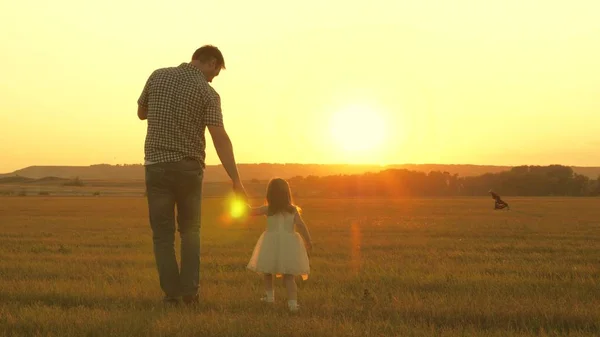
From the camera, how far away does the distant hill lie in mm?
154000

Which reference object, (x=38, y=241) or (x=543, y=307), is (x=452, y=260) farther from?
(x=38, y=241)

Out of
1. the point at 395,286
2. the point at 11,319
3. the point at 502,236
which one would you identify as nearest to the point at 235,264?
the point at 395,286

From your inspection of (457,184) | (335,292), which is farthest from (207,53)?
(457,184)

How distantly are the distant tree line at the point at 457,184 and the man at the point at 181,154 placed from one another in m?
73.3

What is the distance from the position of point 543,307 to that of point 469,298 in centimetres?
72

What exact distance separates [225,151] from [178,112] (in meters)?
0.57

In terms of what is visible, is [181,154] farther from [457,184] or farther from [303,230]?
[457,184]

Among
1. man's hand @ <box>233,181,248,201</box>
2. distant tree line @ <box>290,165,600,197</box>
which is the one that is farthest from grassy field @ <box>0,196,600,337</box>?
distant tree line @ <box>290,165,600,197</box>

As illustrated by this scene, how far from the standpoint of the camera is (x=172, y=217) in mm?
6562

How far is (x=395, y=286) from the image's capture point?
7566 millimetres

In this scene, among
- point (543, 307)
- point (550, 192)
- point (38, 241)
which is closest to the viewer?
point (543, 307)

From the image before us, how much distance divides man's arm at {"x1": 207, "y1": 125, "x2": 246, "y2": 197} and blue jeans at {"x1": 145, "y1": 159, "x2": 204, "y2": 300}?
26 cm

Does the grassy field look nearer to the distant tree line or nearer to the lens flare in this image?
the lens flare

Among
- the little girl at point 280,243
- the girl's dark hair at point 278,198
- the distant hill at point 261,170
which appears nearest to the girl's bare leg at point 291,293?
the little girl at point 280,243
